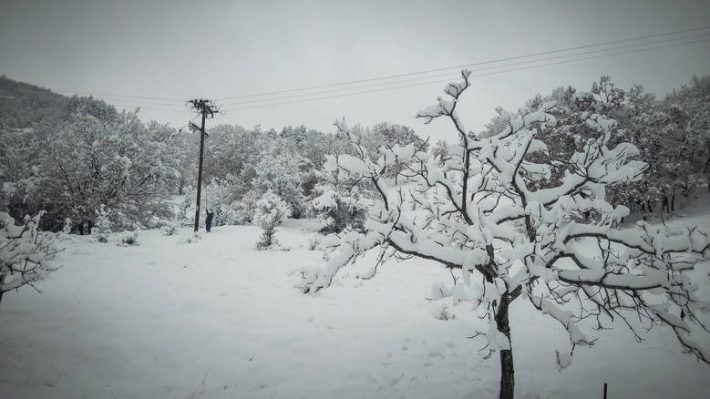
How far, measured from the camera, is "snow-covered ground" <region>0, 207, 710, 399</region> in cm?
454

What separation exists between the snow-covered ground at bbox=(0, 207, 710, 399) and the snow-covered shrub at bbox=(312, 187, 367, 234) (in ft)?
43.6

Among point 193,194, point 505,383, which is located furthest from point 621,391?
point 193,194

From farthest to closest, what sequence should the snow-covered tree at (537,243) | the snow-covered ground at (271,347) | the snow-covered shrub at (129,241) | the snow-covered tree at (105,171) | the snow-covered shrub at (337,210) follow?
the snow-covered shrub at (337,210), the snow-covered tree at (105,171), the snow-covered shrub at (129,241), the snow-covered ground at (271,347), the snow-covered tree at (537,243)

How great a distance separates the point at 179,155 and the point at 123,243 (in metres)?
14.0

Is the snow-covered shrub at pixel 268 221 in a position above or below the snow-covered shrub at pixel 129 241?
above

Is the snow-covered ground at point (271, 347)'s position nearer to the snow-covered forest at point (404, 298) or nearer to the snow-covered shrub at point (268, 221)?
the snow-covered forest at point (404, 298)

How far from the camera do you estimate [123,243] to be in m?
13.2

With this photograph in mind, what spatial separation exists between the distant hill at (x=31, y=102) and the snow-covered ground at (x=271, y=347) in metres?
49.4

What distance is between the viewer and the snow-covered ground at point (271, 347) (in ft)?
14.9

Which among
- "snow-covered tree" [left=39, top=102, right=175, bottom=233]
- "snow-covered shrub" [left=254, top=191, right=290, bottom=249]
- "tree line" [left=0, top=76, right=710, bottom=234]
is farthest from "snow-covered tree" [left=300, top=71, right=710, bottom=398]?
"snow-covered tree" [left=39, top=102, right=175, bottom=233]

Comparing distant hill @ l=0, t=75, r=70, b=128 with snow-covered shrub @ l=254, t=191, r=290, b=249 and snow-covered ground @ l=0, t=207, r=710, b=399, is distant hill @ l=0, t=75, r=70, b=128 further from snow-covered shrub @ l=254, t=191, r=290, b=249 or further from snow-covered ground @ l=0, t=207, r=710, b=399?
snow-covered ground @ l=0, t=207, r=710, b=399

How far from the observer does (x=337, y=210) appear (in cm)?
2305

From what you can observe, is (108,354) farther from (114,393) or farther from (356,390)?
(356,390)

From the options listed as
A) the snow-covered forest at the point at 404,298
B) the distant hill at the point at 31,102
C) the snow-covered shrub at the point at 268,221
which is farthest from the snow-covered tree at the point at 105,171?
the distant hill at the point at 31,102
